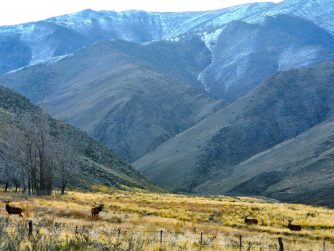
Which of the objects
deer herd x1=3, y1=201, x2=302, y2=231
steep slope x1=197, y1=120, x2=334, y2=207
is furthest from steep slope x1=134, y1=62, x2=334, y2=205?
deer herd x1=3, y1=201, x2=302, y2=231

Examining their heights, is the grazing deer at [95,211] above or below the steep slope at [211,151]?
below

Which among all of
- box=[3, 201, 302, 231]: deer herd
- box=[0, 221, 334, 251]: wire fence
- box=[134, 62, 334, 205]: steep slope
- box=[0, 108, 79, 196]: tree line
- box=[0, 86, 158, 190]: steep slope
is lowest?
box=[0, 221, 334, 251]: wire fence

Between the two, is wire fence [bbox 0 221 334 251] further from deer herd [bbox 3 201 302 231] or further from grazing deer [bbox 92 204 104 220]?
grazing deer [bbox 92 204 104 220]

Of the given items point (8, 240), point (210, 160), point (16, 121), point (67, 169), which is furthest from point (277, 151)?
point (8, 240)

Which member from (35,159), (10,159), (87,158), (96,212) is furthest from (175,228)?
(87,158)

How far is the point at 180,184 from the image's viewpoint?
154375 mm

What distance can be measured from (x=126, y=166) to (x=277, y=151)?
56631 millimetres

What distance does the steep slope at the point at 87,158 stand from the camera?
93069 mm

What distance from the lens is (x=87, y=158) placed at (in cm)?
11012

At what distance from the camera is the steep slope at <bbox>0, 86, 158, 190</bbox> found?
9307 centimetres

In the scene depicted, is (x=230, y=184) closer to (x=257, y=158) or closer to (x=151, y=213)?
(x=257, y=158)

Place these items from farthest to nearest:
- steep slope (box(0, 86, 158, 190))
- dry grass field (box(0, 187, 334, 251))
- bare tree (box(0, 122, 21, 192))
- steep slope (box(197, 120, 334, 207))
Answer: steep slope (box(197, 120, 334, 207)), steep slope (box(0, 86, 158, 190)), bare tree (box(0, 122, 21, 192)), dry grass field (box(0, 187, 334, 251))

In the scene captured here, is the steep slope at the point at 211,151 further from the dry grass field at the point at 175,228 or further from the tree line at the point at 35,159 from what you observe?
the dry grass field at the point at 175,228

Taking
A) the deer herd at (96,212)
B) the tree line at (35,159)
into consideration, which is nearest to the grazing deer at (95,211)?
the deer herd at (96,212)
